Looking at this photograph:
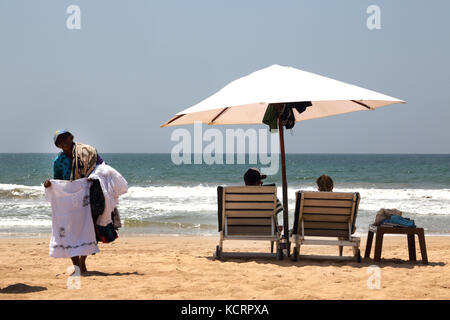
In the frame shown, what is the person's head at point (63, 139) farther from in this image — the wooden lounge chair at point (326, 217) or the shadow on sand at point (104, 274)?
the wooden lounge chair at point (326, 217)

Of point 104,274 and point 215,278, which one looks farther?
point 104,274

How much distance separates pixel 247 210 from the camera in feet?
20.0

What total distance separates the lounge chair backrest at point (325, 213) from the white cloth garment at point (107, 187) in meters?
2.05

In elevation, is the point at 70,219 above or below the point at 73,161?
below

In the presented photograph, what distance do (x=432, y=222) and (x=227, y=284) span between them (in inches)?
395

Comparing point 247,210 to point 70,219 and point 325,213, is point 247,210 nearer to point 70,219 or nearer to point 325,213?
point 325,213

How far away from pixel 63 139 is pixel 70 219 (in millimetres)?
773

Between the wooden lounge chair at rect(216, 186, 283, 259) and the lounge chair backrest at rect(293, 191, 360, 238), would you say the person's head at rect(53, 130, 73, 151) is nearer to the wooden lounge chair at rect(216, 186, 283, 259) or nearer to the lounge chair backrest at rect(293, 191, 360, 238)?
the wooden lounge chair at rect(216, 186, 283, 259)

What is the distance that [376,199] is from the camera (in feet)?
69.5

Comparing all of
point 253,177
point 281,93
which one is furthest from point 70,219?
point 281,93

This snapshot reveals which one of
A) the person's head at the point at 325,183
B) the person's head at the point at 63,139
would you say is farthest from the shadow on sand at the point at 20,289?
the person's head at the point at 325,183

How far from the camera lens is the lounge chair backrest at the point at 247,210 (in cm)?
598
